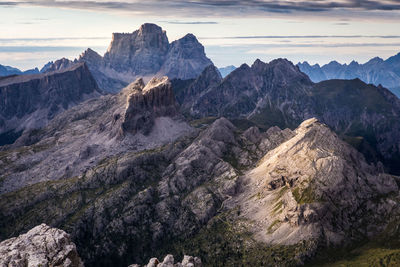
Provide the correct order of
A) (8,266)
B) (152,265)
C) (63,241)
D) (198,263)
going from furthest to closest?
(198,263), (152,265), (63,241), (8,266)

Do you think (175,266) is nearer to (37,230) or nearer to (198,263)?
(198,263)

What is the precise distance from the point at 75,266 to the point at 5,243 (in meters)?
30.3

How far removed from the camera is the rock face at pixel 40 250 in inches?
5167

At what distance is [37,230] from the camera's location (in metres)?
148

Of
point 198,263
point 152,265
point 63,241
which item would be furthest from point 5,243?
point 198,263

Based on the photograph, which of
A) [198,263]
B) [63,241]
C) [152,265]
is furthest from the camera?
[198,263]

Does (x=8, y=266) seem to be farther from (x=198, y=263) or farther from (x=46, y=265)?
(x=198, y=263)

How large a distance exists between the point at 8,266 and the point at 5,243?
56.6ft

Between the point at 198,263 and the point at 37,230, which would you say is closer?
the point at 37,230

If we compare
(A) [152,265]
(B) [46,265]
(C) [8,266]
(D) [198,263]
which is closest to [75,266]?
(B) [46,265]

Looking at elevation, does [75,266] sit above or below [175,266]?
above

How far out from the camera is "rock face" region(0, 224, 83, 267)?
13125cm

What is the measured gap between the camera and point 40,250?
13600 cm

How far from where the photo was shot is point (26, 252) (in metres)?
136
